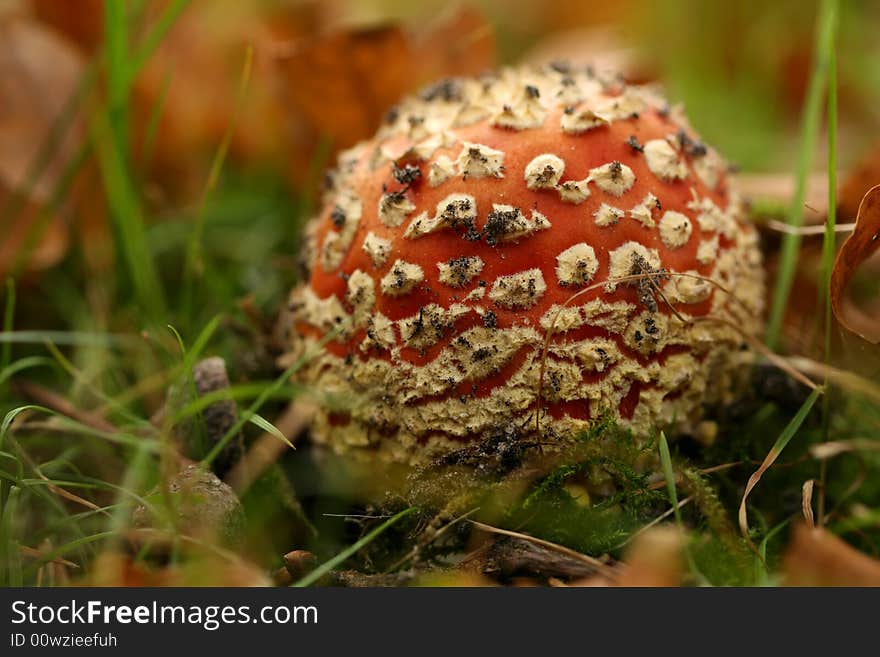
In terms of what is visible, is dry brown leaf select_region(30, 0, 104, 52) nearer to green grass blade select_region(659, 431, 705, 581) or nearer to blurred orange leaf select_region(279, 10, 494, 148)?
blurred orange leaf select_region(279, 10, 494, 148)

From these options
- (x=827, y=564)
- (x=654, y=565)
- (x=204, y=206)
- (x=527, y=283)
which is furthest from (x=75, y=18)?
(x=827, y=564)

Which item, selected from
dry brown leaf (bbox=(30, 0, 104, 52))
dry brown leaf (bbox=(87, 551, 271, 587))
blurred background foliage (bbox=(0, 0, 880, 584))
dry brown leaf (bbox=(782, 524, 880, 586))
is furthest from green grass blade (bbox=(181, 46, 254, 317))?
dry brown leaf (bbox=(782, 524, 880, 586))

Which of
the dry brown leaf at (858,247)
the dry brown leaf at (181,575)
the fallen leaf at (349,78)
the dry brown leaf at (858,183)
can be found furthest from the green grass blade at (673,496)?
the fallen leaf at (349,78)

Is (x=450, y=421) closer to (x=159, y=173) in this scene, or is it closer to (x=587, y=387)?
(x=587, y=387)

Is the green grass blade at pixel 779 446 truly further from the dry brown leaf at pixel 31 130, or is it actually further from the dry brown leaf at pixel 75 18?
the dry brown leaf at pixel 75 18

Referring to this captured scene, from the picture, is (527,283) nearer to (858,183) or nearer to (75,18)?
(858,183)
